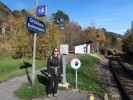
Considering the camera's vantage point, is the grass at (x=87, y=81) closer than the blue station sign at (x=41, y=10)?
No

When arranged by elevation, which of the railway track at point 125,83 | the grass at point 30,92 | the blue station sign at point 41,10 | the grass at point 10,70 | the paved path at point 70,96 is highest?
the blue station sign at point 41,10

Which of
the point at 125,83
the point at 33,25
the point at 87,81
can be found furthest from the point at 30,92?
the point at 125,83

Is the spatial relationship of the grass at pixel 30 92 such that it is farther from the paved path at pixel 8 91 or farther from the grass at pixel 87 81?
the grass at pixel 87 81

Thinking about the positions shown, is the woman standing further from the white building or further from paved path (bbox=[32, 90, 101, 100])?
the white building

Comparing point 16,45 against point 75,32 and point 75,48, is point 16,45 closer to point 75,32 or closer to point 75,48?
point 75,48

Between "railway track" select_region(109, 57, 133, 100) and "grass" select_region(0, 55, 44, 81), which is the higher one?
"grass" select_region(0, 55, 44, 81)

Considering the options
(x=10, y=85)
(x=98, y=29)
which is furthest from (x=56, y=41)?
(x=98, y=29)

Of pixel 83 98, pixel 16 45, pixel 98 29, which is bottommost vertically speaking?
pixel 83 98

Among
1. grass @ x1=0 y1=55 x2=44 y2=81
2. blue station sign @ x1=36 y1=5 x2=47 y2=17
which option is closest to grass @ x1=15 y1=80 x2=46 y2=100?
blue station sign @ x1=36 y1=5 x2=47 y2=17

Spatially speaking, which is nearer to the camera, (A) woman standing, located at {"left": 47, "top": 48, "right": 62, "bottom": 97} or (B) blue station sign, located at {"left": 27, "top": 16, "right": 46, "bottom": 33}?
(A) woman standing, located at {"left": 47, "top": 48, "right": 62, "bottom": 97}

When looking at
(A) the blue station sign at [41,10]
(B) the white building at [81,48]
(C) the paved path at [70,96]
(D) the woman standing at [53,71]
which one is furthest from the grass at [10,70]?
(B) the white building at [81,48]

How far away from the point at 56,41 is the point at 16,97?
35.9 metres

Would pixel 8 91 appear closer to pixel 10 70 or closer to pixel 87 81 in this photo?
pixel 87 81

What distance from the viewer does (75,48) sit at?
9400cm
